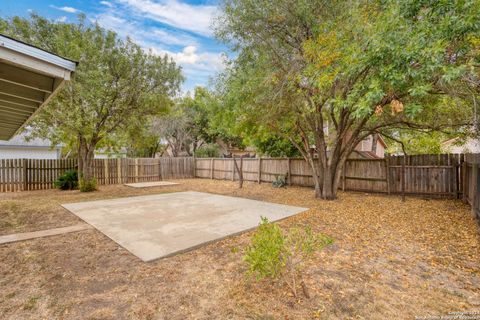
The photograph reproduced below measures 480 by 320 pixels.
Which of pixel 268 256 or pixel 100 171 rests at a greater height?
pixel 100 171

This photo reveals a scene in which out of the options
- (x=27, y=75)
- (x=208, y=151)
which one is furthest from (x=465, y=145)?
(x=27, y=75)

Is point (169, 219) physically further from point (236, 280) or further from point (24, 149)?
point (24, 149)

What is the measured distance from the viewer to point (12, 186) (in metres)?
10.0

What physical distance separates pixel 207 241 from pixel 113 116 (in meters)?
7.52

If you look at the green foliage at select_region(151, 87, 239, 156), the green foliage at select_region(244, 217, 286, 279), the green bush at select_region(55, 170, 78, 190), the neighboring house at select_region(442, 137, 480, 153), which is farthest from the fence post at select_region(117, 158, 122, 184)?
the neighboring house at select_region(442, 137, 480, 153)

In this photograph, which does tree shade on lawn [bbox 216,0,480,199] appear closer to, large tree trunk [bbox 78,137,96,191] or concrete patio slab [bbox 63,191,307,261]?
concrete patio slab [bbox 63,191,307,261]

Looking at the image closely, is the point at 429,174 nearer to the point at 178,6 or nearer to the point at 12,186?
the point at 178,6

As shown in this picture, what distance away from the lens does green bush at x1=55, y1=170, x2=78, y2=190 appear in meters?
10.2

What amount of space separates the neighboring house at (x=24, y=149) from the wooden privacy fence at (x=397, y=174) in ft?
45.2

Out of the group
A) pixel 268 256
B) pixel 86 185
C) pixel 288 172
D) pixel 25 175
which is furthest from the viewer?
pixel 288 172

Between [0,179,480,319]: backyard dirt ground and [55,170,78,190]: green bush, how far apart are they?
6.44 meters

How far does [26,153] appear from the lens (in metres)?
14.4

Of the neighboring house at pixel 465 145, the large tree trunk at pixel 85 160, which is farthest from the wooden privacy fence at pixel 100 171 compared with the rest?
the neighboring house at pixel 465 145

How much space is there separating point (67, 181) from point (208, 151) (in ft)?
41.1
